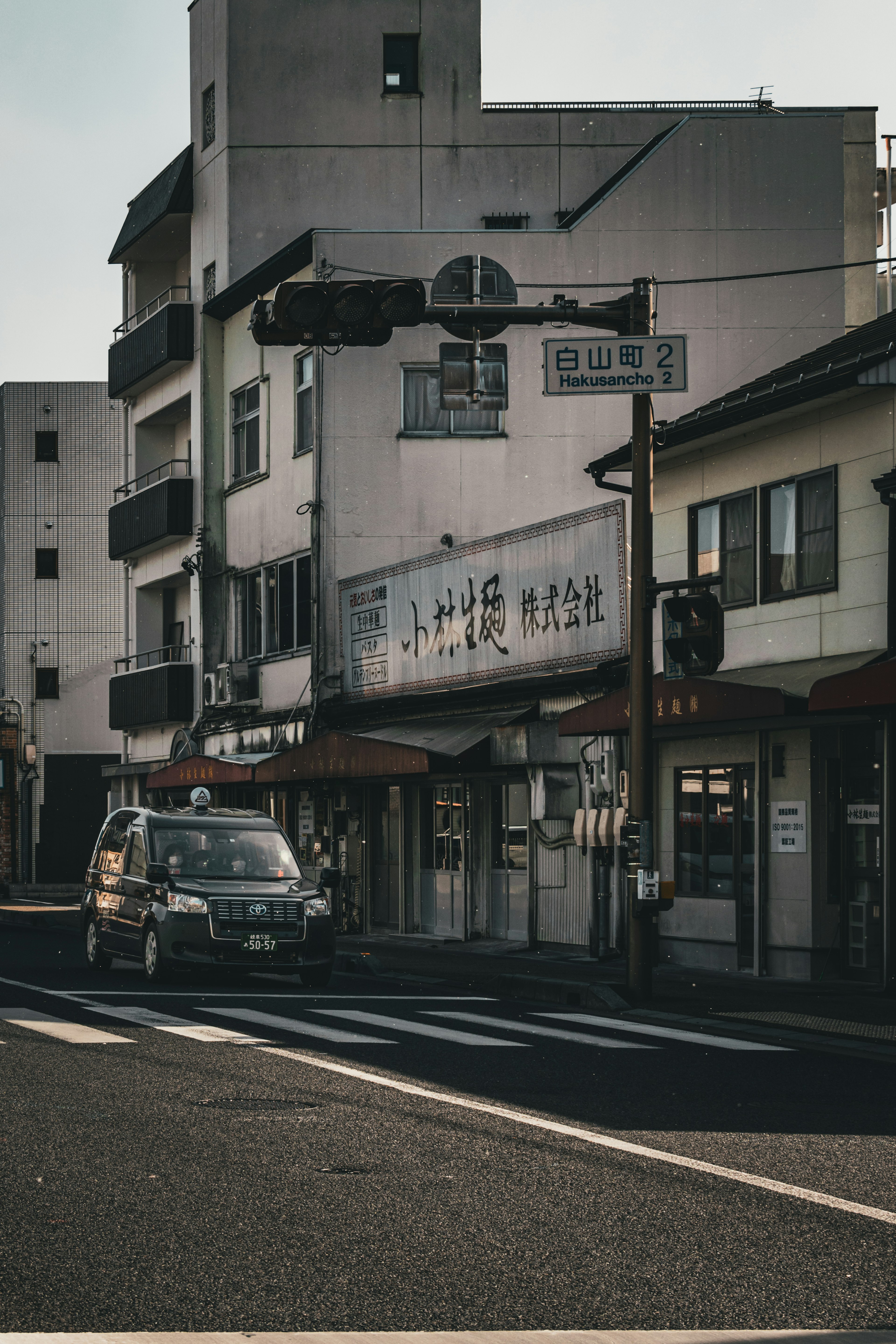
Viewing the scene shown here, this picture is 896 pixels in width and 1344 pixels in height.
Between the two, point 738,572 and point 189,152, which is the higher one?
point 189,152

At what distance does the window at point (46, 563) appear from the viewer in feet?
174

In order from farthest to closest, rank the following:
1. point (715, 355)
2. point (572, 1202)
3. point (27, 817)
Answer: point (27, 817), point (715, 355), point (572, 1202)

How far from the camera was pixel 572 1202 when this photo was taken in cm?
686

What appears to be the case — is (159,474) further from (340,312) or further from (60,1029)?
(60,1029)

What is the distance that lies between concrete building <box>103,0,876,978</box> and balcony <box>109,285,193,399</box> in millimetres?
114

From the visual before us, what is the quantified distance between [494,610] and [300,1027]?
1287 cm

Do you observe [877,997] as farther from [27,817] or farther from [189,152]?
[27,817]

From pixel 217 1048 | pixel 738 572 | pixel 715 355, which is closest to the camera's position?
pixel 217 1048

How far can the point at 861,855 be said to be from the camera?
18359mm

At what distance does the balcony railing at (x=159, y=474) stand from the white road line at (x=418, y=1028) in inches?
1002

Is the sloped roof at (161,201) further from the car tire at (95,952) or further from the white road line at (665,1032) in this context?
the white road line at (665,1032)

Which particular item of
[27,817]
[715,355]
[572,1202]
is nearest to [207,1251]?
[572,1202]

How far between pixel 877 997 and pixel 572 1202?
1053 cm

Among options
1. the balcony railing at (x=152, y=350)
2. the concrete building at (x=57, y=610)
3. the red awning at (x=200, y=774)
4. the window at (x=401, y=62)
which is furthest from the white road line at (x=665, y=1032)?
the concrete building at (x=57, y=610)
